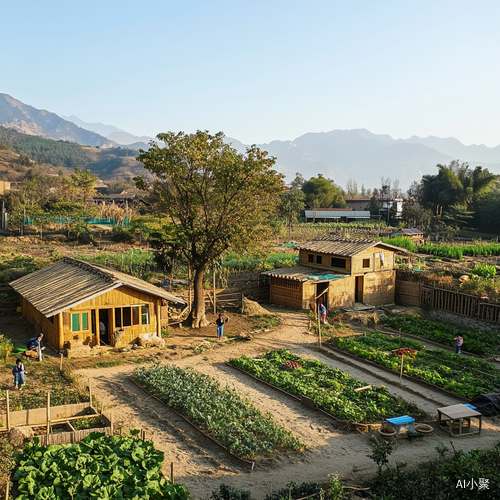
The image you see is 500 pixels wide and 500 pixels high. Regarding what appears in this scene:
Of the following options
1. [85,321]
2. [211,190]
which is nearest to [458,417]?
[85,321]

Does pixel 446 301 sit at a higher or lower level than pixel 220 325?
higher

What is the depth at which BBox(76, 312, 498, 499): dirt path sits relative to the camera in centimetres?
1071

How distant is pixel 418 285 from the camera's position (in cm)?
2888

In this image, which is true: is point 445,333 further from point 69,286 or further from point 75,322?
point 69,286

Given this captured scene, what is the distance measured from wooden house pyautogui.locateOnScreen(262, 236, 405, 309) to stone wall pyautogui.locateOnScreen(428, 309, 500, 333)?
3.67 meters

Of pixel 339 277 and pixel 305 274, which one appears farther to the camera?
pixel 305 274

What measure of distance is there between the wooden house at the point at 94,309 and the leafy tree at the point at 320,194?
7714cm

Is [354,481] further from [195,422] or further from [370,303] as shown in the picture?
[370,303]

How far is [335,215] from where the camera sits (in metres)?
89.5

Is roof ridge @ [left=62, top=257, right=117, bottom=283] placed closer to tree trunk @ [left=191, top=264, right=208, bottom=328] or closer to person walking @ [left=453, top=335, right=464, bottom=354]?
tree trunk @ [left=191, top=264, right=208, bottom=328]

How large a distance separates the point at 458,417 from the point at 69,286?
15829 mm

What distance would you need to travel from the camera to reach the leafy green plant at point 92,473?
8641mm

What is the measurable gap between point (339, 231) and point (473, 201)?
27.4m

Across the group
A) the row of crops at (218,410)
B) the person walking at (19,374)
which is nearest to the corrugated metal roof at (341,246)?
the row of crops at (218,410)
